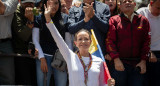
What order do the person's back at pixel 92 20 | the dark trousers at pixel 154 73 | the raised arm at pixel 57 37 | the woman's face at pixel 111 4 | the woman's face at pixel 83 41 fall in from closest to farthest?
1. the raised arm at pixel 57 37
2. the woman's face at pixel 83 41
3. the person's back at pixel 92 20
4. the dark trousers at pixel 154 73
5. the woman's face at pixel 111 4

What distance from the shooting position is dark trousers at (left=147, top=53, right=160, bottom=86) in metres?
4.46

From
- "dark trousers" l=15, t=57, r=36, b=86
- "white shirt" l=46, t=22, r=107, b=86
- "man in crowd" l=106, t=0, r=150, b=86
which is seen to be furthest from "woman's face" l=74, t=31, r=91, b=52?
"dark trousers" l=15, t=57, r=36, b=86

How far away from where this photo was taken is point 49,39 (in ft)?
13.9

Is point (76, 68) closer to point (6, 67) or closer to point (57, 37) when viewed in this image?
point (57, 37)

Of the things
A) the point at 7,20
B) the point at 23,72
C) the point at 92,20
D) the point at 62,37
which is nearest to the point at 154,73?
the point at 92,20

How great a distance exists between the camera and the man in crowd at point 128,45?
4113 millimetres

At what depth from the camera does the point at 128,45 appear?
4145mm

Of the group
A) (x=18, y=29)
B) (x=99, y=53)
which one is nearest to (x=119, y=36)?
(x=99, y=53)

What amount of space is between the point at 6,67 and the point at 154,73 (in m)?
2.39

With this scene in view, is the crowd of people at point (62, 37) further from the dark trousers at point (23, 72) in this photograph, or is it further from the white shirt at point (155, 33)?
the white shirt at point (155, 33)

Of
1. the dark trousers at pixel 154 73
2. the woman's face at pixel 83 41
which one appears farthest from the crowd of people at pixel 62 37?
the woman's face at pixel 83 41

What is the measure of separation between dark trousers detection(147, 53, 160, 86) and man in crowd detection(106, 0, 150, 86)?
0.36m

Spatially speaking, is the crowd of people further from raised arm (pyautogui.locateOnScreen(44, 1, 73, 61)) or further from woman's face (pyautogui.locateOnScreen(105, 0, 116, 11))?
woman's face (pyautogui.locateOnScreen(105, 0, 116, 11))

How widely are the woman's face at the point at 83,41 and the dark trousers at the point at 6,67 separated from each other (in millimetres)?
1140
